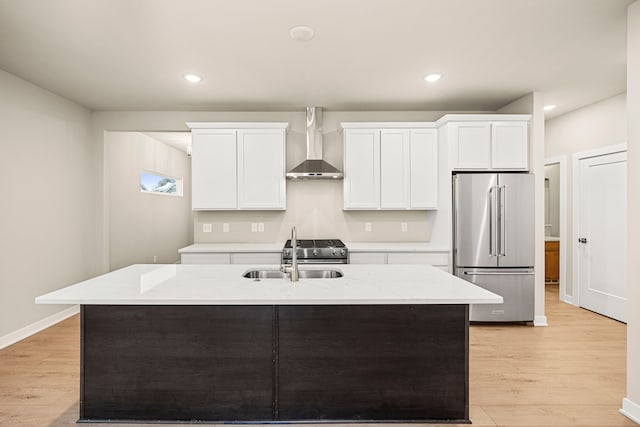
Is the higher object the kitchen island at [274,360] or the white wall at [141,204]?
the white wall at [141,204]

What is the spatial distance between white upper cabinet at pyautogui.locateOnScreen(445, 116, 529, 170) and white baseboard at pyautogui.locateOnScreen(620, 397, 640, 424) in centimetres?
253

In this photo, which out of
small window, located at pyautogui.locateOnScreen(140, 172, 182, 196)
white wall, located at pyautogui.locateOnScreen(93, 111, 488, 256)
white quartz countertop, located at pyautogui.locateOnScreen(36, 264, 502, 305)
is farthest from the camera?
small window, located at pyautogui.locateOnScreen(140, 172, 182, 196)

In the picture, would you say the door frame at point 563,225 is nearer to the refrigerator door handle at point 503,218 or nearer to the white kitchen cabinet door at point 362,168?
the refrigerator door handle at point 503,218

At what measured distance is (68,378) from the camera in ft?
9.01

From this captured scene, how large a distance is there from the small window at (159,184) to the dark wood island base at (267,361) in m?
4.99

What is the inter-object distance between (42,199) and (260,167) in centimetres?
240

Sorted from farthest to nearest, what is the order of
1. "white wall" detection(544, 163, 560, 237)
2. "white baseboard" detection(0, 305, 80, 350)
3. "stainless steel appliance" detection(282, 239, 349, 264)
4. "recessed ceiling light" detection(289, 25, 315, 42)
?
"white wall" detection(544, 163, 560, 237), "stainless steel appliance" detection(282, 239, 349, 264), "white baseboard" detection(0, 305, 80, 350), "recessed ceiling light" detection(289, 25, 315, 42)

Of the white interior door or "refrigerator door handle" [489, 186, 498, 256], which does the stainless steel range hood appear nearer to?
"refrigerator door handle" [489, 186, 498, 256]

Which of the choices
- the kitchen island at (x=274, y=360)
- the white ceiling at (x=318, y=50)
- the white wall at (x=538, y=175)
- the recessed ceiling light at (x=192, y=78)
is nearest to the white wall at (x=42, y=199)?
the white ceiling at (x=318, y=50)

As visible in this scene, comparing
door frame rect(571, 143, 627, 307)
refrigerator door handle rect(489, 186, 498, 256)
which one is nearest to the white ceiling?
door frame rect(571, 143, 627, 307)

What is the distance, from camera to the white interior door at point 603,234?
4.21 meters

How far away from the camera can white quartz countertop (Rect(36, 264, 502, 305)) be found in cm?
187

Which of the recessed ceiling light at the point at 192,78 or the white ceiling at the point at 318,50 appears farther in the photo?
the recessed ceiling light at the point at 192,78

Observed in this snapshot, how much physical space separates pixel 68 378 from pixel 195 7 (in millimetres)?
2893
